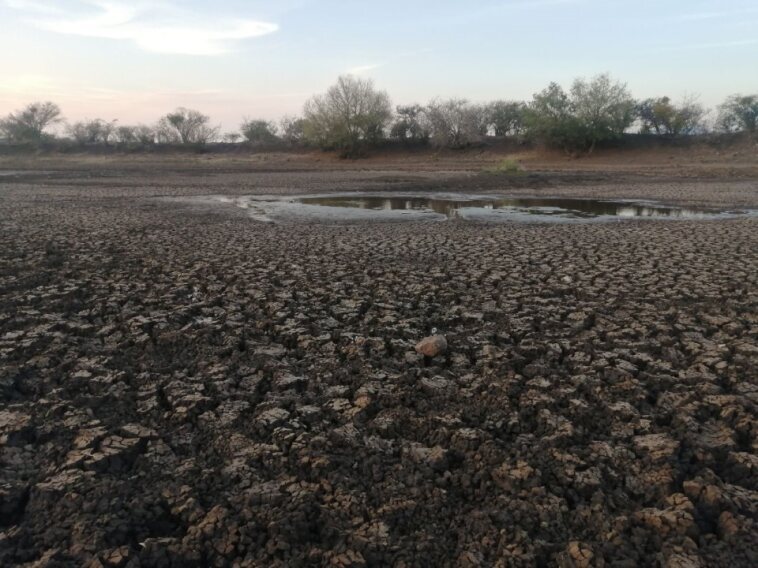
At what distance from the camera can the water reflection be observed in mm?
13914

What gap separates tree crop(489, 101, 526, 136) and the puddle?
35.7 m

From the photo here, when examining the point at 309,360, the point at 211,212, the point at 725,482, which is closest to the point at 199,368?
the point at 309,360

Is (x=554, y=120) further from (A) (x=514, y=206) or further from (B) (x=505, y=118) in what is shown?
(A) (x=514, y=206)

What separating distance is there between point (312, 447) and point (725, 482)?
7.32ft

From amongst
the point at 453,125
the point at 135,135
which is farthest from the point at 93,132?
the point at 453,125

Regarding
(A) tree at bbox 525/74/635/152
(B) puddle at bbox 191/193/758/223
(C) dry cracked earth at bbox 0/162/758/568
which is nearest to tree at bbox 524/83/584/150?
(A) tree at bbox 525/74/635/152

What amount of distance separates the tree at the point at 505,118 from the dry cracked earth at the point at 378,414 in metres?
47.2

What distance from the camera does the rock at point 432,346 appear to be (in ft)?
14.2

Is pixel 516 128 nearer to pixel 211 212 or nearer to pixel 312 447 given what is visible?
pixel 211 212

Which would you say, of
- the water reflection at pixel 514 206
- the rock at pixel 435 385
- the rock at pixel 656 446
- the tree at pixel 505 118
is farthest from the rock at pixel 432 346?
the tree at pixel 505 118

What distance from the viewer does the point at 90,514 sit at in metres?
2.51

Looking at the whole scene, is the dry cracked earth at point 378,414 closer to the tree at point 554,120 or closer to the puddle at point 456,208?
the puddle at point 456,208

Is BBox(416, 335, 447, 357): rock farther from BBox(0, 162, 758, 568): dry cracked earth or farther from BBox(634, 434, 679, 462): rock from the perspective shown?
BBox(634, 434, 679, 462): rock

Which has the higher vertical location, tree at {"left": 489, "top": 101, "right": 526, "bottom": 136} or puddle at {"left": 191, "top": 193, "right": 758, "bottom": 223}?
tree at {"left": 489, "top": 101, "right": 526, "bottom": 136}
